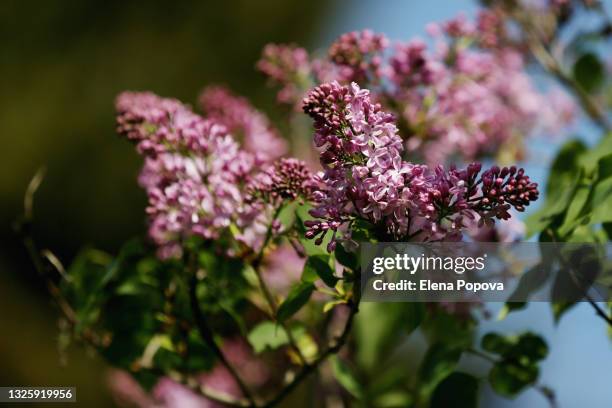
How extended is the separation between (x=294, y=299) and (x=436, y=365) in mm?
299

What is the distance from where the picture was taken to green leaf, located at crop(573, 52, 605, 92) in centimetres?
128

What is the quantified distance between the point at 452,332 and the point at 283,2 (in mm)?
4261

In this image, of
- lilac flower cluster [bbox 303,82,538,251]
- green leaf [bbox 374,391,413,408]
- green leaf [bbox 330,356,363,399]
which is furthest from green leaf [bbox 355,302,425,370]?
lilac flower cluster [bbox 303,82,538,251]

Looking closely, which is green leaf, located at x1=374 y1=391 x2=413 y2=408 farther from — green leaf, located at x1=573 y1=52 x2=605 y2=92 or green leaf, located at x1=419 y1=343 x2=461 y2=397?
green leaf, located at x1=573 y1=52 x2=605 y2=92

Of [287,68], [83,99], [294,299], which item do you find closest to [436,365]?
[294,299]

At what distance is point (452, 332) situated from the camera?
39.7 inches

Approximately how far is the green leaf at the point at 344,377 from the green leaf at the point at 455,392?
10 centimetres

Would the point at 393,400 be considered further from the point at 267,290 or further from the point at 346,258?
the point at 346,258

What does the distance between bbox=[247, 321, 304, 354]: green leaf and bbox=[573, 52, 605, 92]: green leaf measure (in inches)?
28.5

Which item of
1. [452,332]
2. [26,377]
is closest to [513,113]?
[452,332]

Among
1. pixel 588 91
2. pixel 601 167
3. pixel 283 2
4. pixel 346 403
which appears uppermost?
pixel 283 2

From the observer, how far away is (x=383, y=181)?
0.63m

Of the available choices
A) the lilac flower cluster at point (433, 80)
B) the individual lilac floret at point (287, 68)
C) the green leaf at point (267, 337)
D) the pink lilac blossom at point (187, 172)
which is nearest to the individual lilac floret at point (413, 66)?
the lilac flower cluster at point (433, 80)

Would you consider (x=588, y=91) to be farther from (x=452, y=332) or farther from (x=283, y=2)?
(x=283, y=2)
